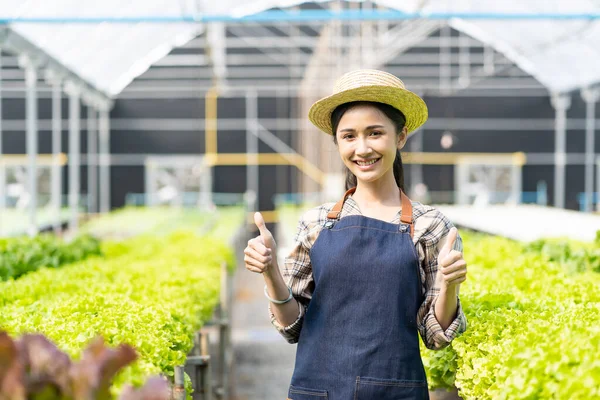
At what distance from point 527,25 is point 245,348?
9.14 meters

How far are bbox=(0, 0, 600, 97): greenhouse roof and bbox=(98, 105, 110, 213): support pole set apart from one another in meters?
1.78

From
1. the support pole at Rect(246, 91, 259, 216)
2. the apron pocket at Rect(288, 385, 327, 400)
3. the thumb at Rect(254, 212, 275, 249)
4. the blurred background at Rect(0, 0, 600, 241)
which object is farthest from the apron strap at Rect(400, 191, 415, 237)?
the support pole at Rect(246, 91, 259, 216)

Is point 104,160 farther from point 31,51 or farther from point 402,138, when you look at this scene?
point 402,138

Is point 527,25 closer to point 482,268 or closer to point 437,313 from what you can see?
point 482,268

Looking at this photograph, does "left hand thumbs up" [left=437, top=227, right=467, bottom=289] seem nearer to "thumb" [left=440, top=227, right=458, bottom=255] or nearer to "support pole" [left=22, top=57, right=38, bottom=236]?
"thumb" [left=440, top=227, right=458, bottom=255]

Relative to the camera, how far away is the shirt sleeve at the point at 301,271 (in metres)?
2.48

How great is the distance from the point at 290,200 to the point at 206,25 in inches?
393

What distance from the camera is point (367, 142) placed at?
7.82 feet

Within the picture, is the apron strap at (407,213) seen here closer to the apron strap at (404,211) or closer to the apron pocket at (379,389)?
the apron strap at (404,211)

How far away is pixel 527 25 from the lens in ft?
47.9

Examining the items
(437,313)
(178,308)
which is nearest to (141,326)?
(178,308)

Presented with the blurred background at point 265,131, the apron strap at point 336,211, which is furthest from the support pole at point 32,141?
the blurred background at point 265,131

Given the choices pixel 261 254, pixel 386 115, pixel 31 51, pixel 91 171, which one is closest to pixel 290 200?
pixel 91 171

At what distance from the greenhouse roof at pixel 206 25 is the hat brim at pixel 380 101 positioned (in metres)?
6.45
